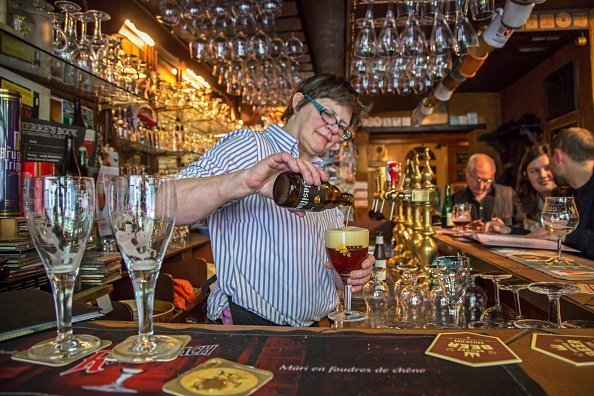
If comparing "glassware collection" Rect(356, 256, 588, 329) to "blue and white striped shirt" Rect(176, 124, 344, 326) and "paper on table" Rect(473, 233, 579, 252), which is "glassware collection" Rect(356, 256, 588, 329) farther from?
"paper on table" Rect(473, 233, 579, 252)

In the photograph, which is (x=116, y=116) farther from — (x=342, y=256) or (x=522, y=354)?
(x=522, y=354)

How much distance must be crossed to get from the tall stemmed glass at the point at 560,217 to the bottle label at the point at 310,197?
3.58 ft

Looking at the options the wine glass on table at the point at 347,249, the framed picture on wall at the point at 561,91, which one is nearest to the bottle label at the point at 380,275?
the wine glass on table at the point at 347,249

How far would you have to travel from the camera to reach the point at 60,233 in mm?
718

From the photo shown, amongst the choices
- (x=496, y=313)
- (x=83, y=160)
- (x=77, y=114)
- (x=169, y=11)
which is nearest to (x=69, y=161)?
(x=83, y=160)

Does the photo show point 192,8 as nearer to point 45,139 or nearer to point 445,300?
point 45,139

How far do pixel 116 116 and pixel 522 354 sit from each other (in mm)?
3122

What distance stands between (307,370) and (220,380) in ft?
0.39

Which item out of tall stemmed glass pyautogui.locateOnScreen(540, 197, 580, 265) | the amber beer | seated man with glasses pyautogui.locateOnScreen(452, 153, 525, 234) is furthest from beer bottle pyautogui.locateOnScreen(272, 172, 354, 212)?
seated man with glasses pyautogui.locateOnScreen(452, 153, 525, 234)

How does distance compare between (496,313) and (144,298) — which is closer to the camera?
(144,298)

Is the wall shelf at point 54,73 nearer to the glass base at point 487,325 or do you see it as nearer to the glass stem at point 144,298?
the glass stem at point 144,298

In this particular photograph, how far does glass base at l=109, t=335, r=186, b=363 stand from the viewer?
26.4 inches

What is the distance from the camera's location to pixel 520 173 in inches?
176

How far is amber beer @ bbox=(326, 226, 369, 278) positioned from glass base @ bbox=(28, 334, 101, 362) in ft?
2.21
